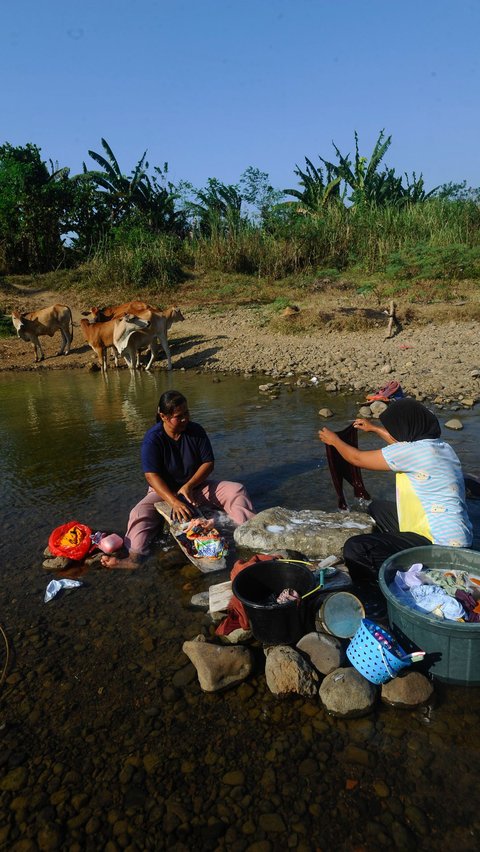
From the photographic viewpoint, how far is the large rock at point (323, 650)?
3034 millimetres

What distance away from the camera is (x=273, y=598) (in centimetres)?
356

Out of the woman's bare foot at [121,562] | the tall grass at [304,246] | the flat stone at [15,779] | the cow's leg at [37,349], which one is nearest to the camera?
the flat stone at [15,779]

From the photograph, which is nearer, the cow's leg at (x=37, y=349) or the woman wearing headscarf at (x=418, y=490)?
the woman wearing headscarf at (x=418, y=490)

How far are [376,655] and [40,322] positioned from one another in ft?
51.3

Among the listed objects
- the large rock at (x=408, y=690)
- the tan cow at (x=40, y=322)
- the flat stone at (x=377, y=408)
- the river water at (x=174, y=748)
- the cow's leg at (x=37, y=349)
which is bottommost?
the river water at (x=174, y=748)

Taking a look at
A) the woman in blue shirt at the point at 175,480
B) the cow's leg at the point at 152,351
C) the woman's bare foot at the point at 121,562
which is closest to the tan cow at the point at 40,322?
the cow's leg at the point at 152,351

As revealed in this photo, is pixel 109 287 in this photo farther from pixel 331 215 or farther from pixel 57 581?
pixel 57 581

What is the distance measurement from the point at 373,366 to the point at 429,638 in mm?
9070

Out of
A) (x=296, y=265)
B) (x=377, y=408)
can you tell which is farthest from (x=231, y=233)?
(x=377, y=408)

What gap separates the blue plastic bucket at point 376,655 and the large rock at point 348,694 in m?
0.06

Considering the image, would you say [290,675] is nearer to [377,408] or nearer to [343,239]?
[377,408]

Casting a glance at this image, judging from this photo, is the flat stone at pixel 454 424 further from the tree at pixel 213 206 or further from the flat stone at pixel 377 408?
the tree at pixel 213 206

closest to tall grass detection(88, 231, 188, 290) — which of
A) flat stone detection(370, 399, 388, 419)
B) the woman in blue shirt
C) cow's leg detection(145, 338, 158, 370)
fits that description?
cow's leg detection(145, 338, 158, 370)

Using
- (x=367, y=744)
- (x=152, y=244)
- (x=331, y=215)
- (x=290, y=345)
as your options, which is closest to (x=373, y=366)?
(x=290, y=345)
